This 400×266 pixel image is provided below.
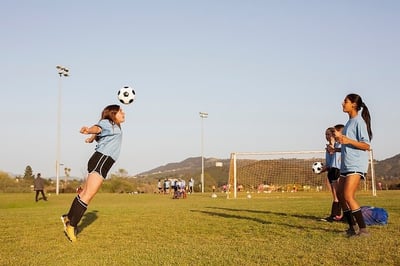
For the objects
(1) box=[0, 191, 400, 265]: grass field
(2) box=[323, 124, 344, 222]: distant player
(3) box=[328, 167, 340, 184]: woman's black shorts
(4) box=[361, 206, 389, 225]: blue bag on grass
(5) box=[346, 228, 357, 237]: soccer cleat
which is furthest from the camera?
(3) box=[328, 167, 340, 184]: woman's black shorts

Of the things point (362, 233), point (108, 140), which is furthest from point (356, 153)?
point (108, 140)

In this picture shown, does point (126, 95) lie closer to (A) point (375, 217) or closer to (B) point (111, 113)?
(B) point (111, 113)

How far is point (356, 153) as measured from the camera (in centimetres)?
730

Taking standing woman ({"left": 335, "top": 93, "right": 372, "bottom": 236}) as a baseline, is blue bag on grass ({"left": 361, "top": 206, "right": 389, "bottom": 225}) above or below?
below

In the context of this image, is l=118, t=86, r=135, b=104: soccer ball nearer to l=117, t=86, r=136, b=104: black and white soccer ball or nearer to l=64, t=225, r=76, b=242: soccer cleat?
l=117, t=86, r=136, b=104: black and white soccer ball

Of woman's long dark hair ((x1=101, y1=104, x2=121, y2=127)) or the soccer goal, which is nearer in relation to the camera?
woman's long dark hair ((x1=101, y1=104, x2=121, y2=127))

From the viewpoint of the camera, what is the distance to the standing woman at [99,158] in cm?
747

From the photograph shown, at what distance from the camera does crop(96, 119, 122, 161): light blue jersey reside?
7691 millimetres

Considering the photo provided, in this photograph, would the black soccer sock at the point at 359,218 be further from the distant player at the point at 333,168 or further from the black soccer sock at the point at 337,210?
the black soccer sock at the point at 337,210

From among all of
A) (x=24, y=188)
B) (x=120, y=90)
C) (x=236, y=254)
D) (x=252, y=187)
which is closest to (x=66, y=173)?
(x=24, y=188)

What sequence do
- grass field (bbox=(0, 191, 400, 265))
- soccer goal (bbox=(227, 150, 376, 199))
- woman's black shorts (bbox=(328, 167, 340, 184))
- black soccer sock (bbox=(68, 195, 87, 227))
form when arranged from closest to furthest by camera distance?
grass field (bbox=(0, 191, 400, 265)) < black soccer sock (bbox=(68, 195, 87, 227)) < woman's black shorts (bbox=(328, 167, 340, 184)) < soccer goal (bbox=(227, 150, 376, 199))

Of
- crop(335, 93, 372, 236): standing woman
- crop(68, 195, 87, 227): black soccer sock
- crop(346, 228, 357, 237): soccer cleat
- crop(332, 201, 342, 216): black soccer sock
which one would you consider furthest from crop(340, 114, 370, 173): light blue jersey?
crop(68, 195, 87, 227): black soccer sock

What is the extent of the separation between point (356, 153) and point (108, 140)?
4.30 meters

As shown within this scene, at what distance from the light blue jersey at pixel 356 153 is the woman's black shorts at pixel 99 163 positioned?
409 centimetres
